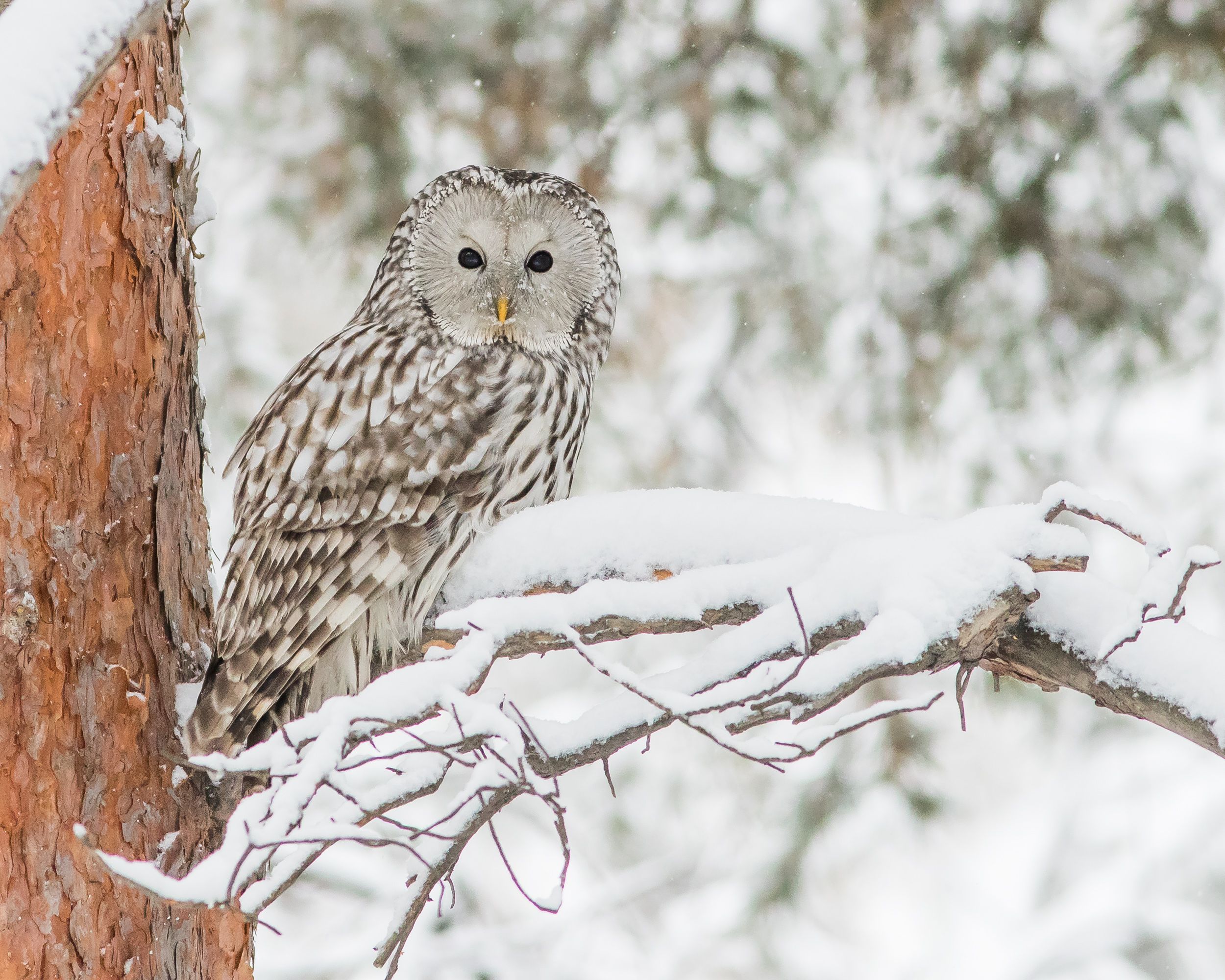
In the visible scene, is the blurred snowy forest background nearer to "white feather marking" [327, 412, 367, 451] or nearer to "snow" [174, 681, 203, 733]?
"white feather marking" [327, 412, 367, 451]

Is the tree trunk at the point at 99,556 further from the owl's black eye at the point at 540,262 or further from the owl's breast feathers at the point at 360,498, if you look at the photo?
the owl's black eye at the point at 540,262

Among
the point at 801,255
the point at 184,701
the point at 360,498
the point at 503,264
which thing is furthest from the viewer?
the point at 801,255

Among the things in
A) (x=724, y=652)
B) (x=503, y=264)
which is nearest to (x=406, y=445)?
(x=503, y=264)

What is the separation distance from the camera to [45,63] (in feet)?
3.97

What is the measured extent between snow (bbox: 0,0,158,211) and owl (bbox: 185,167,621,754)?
1.15 meters

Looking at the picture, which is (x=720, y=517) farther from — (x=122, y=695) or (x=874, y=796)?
(x=874, y=796)

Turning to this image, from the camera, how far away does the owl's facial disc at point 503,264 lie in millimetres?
2779

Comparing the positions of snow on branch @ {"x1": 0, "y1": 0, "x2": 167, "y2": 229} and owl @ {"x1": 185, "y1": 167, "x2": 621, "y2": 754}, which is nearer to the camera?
snow on branch @ {"x1": 0, "y1": 0, "x2": 167, "y2": 229}

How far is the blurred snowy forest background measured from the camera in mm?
3799

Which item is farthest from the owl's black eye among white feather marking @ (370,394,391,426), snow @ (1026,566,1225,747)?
snow @ (1026,566,1225,747)

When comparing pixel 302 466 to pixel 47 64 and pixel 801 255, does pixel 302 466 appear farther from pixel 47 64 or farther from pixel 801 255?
pixel 801 255

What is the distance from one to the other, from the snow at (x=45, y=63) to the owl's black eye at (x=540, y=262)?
161 cm

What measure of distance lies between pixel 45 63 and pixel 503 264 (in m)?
1.62

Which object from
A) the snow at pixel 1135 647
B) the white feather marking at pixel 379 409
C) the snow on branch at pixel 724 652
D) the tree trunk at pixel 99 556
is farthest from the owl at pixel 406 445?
the snow at pixel 1135 647
